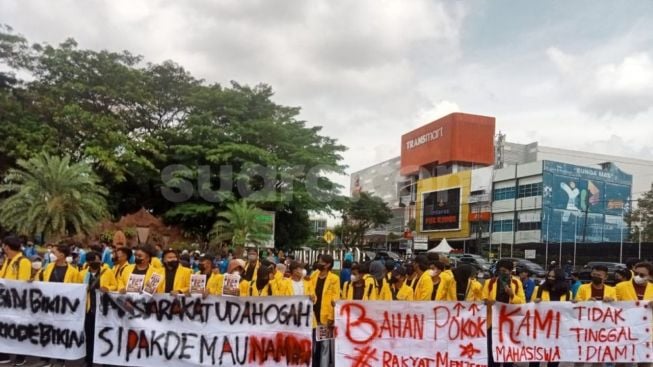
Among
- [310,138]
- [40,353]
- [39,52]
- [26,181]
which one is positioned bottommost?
[40,353]

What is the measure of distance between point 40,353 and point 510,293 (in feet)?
18.1

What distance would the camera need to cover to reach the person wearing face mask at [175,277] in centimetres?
687

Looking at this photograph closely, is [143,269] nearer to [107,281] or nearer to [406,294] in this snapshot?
[107,281]

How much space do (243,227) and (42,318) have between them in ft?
68.2

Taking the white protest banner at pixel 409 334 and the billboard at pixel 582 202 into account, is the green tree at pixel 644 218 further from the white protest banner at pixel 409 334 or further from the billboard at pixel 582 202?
the white protest banner at pixel 409 334

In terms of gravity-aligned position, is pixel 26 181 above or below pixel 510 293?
above

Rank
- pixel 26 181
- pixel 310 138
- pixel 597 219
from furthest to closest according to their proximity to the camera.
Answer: pixel 597 219 < pixel 310 138 < pixel 26 181

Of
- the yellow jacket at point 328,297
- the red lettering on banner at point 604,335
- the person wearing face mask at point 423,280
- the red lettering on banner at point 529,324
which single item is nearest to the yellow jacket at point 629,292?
the red lettering on banner at point 604,335

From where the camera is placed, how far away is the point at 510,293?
6867 millimetres

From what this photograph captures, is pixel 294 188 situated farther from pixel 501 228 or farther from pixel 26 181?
pixel 501 228

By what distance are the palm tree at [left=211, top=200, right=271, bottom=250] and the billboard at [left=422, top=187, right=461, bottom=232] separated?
120 ft

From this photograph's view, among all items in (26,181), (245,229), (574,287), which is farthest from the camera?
(245,229)

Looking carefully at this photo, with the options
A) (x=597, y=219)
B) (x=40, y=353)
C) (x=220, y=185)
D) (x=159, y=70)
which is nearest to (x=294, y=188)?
(x=220, y=185)

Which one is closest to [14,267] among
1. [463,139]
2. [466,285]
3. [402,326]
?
[402,326]
